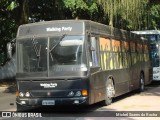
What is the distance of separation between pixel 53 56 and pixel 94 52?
1.51m

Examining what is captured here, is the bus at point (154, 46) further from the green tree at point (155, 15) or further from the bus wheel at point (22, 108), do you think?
the bus wheel at point (22, 108)

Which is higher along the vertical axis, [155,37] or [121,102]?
[155,37]

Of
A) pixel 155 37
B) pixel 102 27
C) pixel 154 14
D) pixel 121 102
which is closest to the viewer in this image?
pixel 102 27

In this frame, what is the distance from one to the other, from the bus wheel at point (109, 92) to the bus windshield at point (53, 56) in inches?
92.0

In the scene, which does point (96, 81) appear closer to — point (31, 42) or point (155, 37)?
point (31, 42)

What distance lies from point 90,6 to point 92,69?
627 inches

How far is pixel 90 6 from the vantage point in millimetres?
28703

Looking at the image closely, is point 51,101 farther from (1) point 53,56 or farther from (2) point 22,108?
(1) point 53,56

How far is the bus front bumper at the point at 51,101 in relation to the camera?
12.6 meters

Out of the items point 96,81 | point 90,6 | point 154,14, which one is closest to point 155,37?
point 90,6

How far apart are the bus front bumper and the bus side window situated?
1.30 m

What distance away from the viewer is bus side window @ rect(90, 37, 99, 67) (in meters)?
13.4

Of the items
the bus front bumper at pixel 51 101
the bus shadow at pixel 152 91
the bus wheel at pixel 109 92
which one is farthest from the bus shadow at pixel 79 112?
the bus shadow at pixel 152 91

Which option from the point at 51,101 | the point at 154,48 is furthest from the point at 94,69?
the point at 154,48
